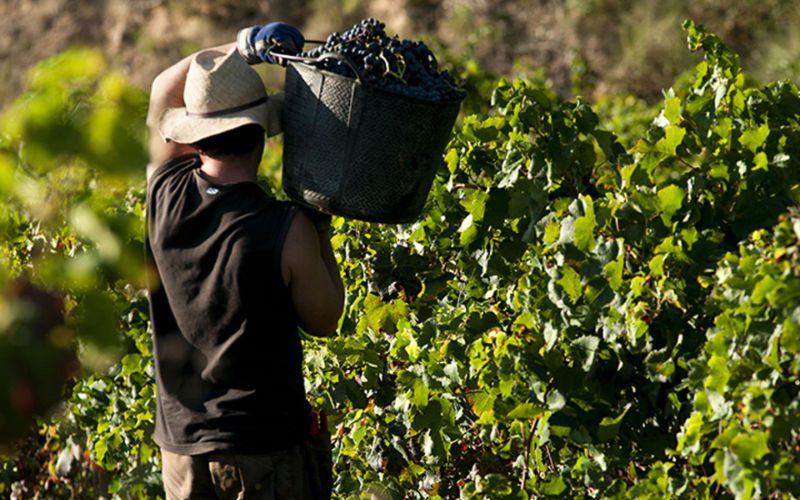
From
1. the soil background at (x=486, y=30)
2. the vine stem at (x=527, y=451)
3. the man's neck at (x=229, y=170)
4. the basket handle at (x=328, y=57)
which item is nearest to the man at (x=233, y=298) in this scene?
the man's neck at (x=229, y=170)

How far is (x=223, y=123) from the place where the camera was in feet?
9.70

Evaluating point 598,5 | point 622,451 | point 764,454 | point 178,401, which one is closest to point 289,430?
point 178,401

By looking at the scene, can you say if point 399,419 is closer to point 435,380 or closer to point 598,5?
point 435,380

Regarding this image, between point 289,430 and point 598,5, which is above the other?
point 289,430

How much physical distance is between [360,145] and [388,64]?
0.19 m

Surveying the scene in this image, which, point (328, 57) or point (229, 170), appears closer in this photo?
point (328, 57)

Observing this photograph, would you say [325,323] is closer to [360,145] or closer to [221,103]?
[360,145]

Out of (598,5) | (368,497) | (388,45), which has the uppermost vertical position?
(388,45)

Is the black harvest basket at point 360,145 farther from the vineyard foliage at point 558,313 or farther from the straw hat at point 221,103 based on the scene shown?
the vineyard foliage at point 558,313

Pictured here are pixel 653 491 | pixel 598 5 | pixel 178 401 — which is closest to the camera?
pixel 653 491

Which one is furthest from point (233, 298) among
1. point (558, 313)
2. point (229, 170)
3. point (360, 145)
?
point (558, 313)

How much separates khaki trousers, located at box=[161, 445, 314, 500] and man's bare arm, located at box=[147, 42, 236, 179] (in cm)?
76

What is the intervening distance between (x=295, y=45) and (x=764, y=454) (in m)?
1.50

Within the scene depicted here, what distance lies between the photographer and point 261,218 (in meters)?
2.88
